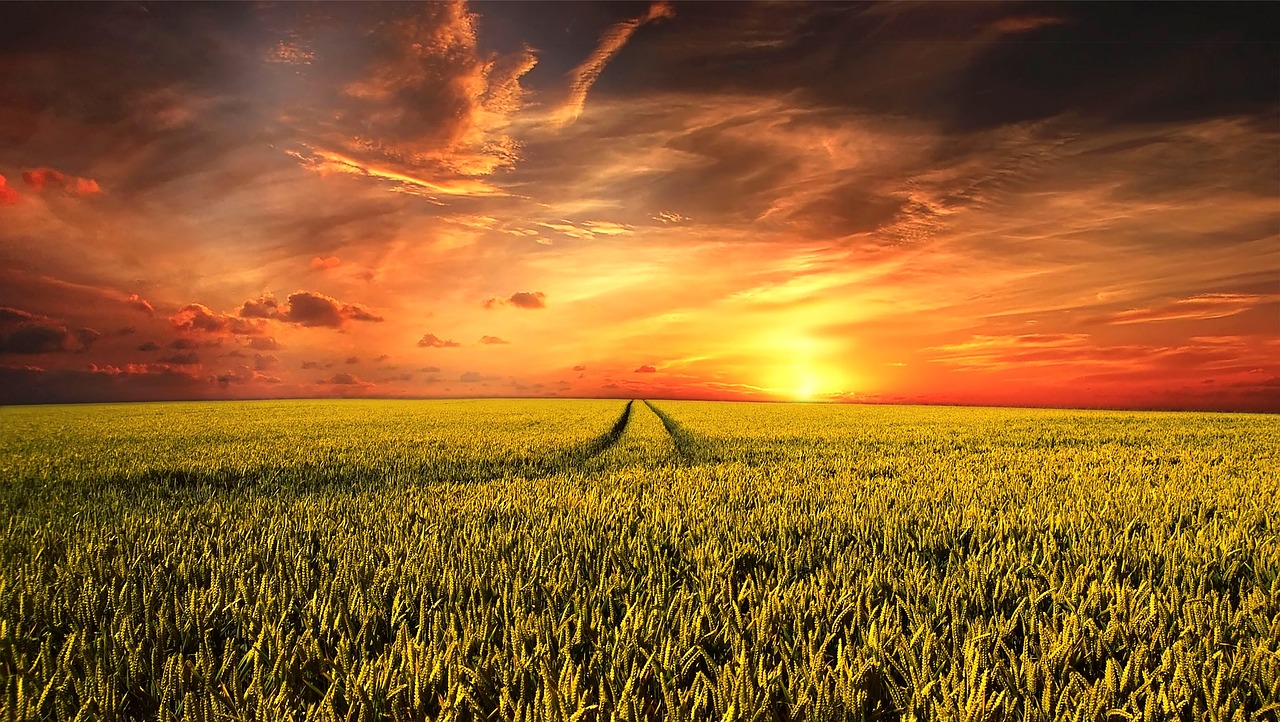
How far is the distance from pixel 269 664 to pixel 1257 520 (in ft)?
25.4

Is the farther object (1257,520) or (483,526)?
(1257,520)

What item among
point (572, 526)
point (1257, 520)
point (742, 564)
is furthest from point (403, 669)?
point (1257, 520)

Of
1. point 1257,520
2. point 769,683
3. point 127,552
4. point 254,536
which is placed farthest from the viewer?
point 1257,520

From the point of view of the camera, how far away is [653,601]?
307 cm

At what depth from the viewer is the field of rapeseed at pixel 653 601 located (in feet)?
6.92

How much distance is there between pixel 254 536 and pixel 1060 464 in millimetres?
11510

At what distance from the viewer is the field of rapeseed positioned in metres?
2.11

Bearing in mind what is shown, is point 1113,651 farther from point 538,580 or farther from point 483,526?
point 483,526

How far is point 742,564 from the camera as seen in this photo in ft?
13.1

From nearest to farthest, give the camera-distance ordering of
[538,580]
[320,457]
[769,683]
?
[769,683] < [538,580] < [320,457]

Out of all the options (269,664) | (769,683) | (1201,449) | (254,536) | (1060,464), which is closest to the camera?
(769,683)

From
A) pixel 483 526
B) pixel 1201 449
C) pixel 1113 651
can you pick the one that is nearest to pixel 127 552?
pixel 483 526

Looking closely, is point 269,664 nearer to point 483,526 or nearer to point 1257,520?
point 483,526

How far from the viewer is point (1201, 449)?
45.9ft
